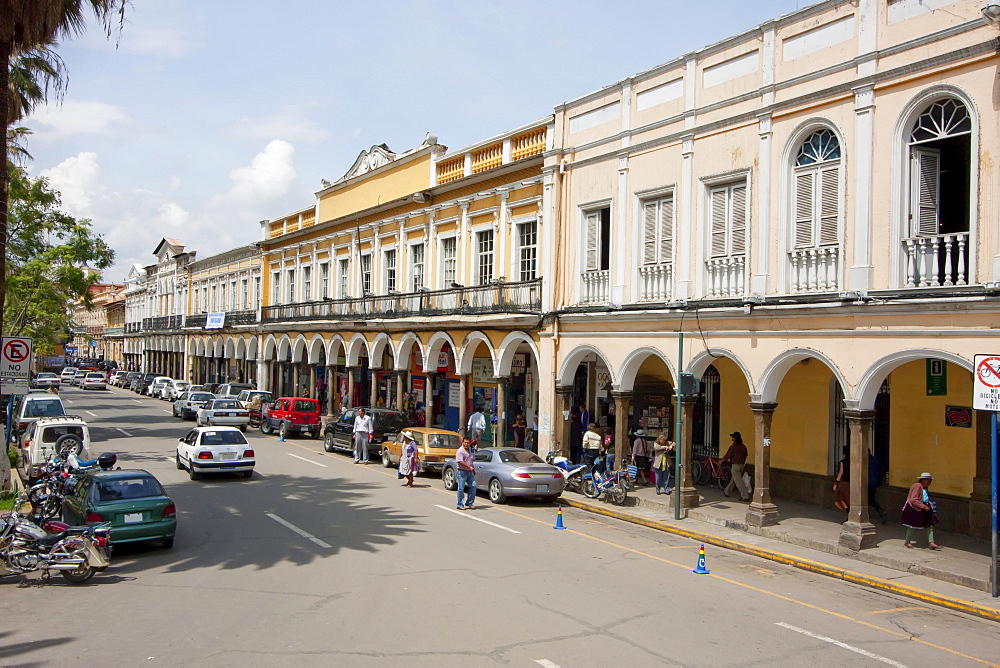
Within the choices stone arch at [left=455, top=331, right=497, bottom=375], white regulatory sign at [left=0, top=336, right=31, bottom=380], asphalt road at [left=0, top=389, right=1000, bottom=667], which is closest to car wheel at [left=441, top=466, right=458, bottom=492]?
asphalt road at [left=0, top=389, right=1000, bottom=667]

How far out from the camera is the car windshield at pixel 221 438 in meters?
21.6

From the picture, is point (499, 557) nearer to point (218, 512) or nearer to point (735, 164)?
point (218, 512)

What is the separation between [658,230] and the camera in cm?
1972

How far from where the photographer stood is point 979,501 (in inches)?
588

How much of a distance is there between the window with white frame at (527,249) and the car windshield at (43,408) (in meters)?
17.7

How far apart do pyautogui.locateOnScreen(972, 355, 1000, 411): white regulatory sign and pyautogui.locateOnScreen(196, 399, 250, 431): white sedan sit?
28.8m

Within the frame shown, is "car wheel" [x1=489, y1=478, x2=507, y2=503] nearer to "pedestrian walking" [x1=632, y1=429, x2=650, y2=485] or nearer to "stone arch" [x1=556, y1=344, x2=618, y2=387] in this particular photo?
"pedestrian walking" [x1=632, y1=429, x2=650, y2=485]

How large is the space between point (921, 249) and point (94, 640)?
1373cm

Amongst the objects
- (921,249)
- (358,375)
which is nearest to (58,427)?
(358,375)

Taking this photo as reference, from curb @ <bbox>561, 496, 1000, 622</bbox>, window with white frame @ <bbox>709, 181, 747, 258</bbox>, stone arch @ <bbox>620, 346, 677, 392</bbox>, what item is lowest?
curb @ <bbox>561, 496, 1000, 622</bbox>

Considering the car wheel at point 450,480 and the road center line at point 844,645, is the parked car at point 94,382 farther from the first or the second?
the road center line at point 844,645

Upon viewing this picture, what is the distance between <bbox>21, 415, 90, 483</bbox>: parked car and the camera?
68.3 feet

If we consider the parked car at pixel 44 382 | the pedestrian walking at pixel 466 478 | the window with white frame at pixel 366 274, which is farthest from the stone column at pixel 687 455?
the parked car at pixel 44 382

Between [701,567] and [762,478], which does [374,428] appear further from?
[701,567]
